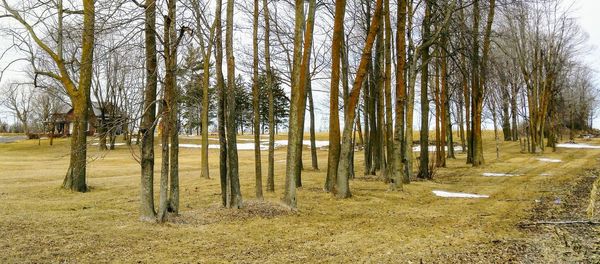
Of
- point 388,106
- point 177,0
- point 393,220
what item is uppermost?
point 177,0

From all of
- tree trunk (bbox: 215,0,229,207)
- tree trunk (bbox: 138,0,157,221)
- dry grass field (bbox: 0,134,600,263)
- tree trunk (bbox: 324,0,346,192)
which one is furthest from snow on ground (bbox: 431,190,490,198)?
tree trunk (bbox: 138,0,157,221)

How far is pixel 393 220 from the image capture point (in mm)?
9516

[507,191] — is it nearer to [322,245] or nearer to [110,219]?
[322,245]

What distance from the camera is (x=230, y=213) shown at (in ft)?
31.9

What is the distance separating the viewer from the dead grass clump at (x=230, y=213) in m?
9.04

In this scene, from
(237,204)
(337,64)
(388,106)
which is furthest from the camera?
(388,106)

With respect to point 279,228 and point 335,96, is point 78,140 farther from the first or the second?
point 279,228

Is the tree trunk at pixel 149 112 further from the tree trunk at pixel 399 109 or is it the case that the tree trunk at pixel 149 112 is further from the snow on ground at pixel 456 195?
the snow on ground at pixel 456 195

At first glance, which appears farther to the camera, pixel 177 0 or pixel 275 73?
pixel 275 73

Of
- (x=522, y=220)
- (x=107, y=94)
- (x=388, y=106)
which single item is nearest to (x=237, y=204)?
(x=522, y=220)

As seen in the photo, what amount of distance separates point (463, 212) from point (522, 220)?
58.5 inches

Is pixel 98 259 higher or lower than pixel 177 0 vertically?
lower

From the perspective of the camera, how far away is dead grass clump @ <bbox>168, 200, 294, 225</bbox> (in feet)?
29.7

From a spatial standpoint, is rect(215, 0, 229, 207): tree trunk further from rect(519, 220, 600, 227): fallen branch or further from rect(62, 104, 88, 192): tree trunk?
rect(519, 220, 600, 227): fallen branch
